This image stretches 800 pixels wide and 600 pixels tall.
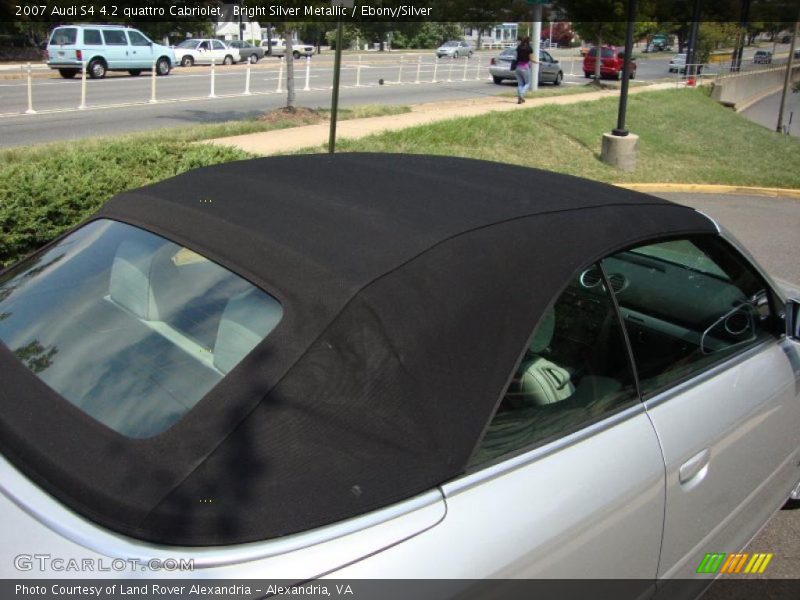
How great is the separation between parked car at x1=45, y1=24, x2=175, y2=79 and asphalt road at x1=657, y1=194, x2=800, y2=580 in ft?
69.2

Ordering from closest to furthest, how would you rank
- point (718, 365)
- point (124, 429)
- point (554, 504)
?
point (124, 429) < point (554, 504) < point (718, 365)

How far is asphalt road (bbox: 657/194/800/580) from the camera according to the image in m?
3.26

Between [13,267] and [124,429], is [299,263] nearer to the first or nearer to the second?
[124,429]

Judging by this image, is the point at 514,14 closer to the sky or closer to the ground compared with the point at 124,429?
closer to the sky

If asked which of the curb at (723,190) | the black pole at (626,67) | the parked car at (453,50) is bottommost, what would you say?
the curb at (723,190)

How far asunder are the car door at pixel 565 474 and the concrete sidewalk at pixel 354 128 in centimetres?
792

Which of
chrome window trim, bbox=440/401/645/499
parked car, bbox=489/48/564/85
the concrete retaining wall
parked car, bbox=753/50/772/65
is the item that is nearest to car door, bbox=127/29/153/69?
parked car, bbox=489/48/564/85

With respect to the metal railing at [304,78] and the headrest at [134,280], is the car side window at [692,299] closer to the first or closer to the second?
the headrest at [134,280]

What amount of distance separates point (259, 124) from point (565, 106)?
843 centimetres

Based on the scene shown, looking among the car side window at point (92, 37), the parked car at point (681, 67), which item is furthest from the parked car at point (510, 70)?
the car side window at point (92, 37)

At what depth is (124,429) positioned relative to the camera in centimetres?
163

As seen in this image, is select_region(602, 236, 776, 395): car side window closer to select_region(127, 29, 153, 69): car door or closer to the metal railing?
the metal railing

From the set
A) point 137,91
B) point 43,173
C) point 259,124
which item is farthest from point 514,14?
point 43,173

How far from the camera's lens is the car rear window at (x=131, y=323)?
5.67ft
